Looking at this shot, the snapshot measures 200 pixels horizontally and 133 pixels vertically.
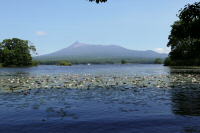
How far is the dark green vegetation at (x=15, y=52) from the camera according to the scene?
4938 inches

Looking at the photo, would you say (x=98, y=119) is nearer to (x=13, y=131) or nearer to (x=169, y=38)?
(x=13, y=131)

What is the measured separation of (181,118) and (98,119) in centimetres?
375

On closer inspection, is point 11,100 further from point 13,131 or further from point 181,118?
point 181,118

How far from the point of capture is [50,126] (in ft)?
27.3

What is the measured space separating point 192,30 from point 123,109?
14.6 meters

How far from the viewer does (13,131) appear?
787 centimetres

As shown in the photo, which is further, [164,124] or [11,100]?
[11,100]

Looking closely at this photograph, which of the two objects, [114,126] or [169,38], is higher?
[169,38]

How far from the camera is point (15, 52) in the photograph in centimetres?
12681

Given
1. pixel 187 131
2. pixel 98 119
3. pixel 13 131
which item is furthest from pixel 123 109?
pixel 13 131

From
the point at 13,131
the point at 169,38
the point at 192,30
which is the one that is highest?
the point at 169,38

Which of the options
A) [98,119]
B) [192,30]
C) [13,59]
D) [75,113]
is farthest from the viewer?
[13,59]

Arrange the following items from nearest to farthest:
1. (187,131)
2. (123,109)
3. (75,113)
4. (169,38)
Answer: (187,131) < (75,113) < (123,109) < (169,38)

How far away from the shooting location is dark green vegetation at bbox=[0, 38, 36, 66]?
125431 millimetres
